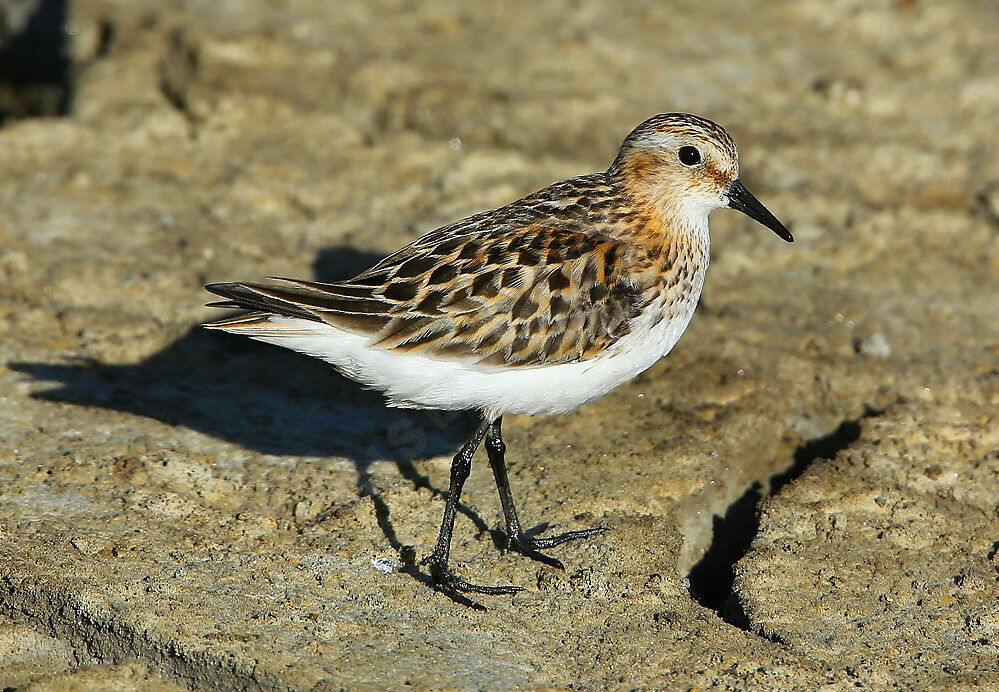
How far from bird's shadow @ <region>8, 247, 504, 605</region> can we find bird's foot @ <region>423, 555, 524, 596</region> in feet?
1.64

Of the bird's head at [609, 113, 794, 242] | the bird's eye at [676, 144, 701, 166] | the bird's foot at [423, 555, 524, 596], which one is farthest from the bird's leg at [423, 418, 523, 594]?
the bird's eye at [676, 144, 701, 166]

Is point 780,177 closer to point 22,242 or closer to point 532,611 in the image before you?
point 532,611

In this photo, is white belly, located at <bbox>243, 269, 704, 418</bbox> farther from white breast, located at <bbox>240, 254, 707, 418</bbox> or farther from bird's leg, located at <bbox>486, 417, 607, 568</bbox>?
bird's leg, located at <bbox>486, 417, 607, 568</bbox>

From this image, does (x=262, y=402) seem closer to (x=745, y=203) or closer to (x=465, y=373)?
(x=465, y=373)

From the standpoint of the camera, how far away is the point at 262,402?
20.1 feet

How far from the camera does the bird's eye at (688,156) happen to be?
18.1 feet

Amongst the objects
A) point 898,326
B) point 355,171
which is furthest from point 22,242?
point 898,326

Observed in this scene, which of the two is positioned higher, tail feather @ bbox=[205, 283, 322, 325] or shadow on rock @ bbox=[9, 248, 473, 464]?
tail feather @ bbox=[205, 283, 322, 325]

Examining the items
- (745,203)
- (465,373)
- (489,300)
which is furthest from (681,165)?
(465,373)

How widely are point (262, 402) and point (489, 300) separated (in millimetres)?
1767

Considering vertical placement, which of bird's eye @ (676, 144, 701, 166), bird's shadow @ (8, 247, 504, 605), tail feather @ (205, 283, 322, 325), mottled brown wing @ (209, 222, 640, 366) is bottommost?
bird's shadow @ (8, 247, 504, 605)

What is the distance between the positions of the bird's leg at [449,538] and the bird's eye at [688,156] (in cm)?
162

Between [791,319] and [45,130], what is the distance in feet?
17.3

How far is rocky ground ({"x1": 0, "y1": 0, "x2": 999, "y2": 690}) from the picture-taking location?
4.57m
